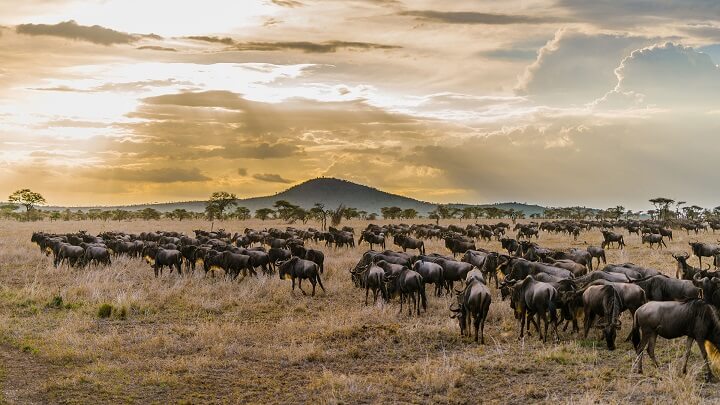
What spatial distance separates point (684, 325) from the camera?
10.8m

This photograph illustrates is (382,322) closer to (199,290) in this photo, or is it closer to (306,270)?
(306,270)

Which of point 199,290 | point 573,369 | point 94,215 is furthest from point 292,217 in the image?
point 573,369

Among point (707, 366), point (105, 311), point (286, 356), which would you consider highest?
point (707, 366)

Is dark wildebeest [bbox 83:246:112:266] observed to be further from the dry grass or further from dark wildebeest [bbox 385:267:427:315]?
dark wildebeest [bbox 385:267:427:315]

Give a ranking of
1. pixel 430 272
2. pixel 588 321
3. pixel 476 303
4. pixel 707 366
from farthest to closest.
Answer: pixel 430 272 < pixel 476 303 < pixel 588 321 < pixel 707 366

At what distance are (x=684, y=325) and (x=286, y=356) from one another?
8856 mm

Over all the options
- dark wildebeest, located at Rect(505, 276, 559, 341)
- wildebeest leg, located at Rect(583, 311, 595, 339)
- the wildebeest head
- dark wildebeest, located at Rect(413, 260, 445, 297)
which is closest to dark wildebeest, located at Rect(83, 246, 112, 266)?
the wildebeest head

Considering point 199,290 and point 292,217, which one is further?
point 292,217

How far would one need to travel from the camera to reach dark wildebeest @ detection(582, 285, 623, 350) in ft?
43.9

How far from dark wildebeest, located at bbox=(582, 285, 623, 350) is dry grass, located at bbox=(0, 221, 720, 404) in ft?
1.58

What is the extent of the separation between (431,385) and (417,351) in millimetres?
2813

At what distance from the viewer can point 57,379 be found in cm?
1179

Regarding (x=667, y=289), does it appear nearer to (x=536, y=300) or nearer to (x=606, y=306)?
(x=606, y=306)

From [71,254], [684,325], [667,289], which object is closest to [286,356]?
[684,325]
